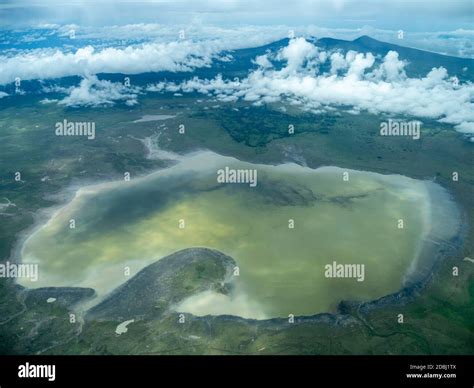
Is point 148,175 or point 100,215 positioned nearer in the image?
point 100,215

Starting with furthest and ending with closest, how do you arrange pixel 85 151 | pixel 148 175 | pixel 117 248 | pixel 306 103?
pixel 306 103 → pixel 85 151 → pixel 148 175 → pixel 117 248

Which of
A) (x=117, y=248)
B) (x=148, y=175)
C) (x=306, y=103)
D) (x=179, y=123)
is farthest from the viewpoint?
(x=306, y=103)
